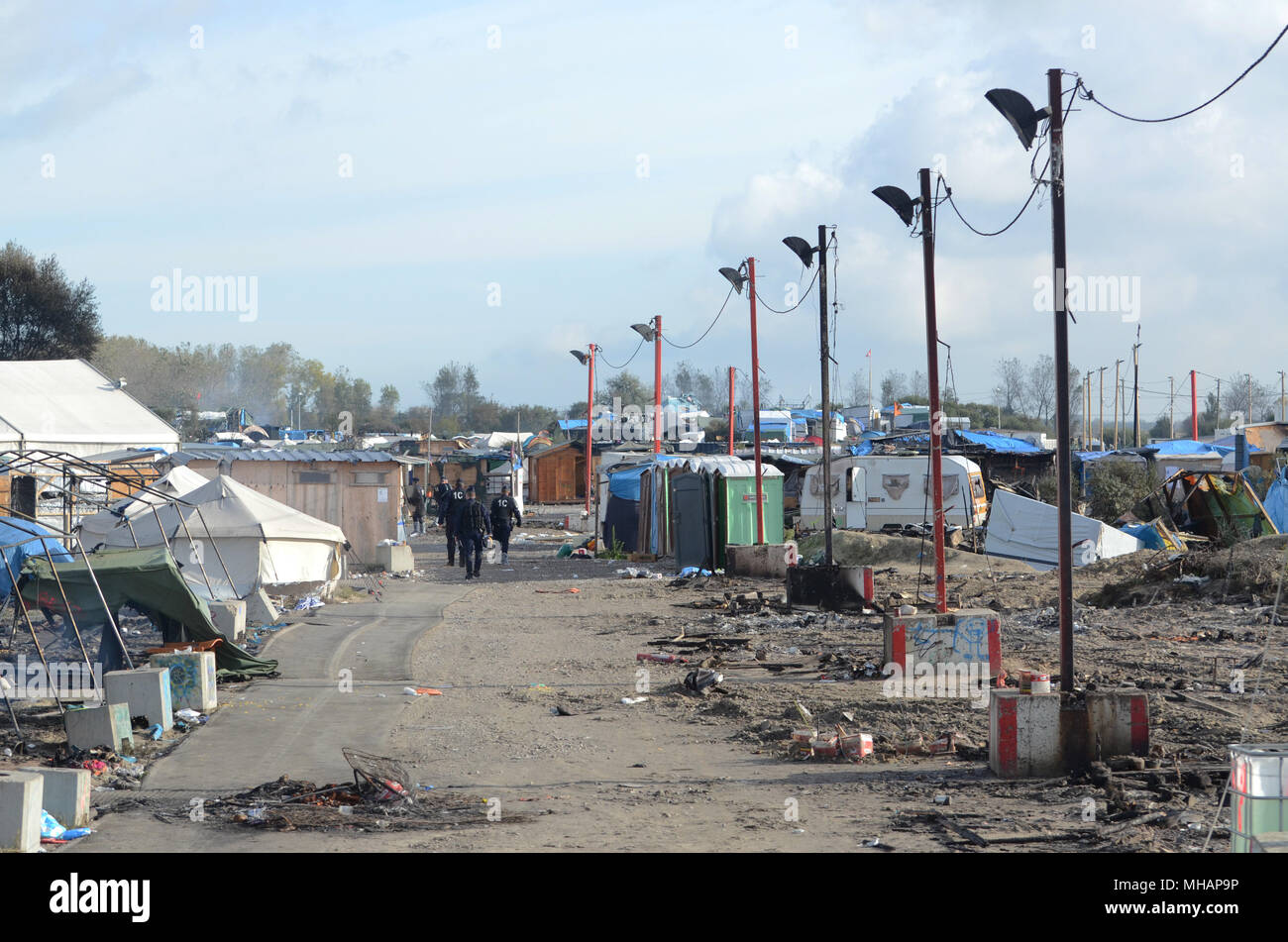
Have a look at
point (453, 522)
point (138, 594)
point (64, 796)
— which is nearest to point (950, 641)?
point (64, 796)

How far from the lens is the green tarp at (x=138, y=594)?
1229 centimetres

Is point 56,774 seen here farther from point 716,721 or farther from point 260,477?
point 260,477

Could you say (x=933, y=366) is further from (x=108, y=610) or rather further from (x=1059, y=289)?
(x=108, y=610)

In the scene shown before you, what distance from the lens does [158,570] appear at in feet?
42.0

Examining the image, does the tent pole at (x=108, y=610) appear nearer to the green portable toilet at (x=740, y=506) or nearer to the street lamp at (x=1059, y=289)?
the street lamp at (x=1059, y=289)

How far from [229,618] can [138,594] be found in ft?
7.47

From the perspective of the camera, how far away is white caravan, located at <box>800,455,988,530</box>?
33.2 metres

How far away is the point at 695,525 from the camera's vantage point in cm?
2622

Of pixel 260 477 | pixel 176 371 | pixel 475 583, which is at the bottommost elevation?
pixel 475 583

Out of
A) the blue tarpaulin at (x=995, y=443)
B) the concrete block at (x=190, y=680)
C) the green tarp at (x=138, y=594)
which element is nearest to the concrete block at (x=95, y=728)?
the concrete block at (x=190, y=680)

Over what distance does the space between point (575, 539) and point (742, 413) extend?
1543 inches

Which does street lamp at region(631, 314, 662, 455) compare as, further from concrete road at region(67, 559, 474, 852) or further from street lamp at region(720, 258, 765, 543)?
concrete road at region(67, 559, 474, 852)

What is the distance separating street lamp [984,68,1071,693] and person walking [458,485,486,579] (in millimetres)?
16719
